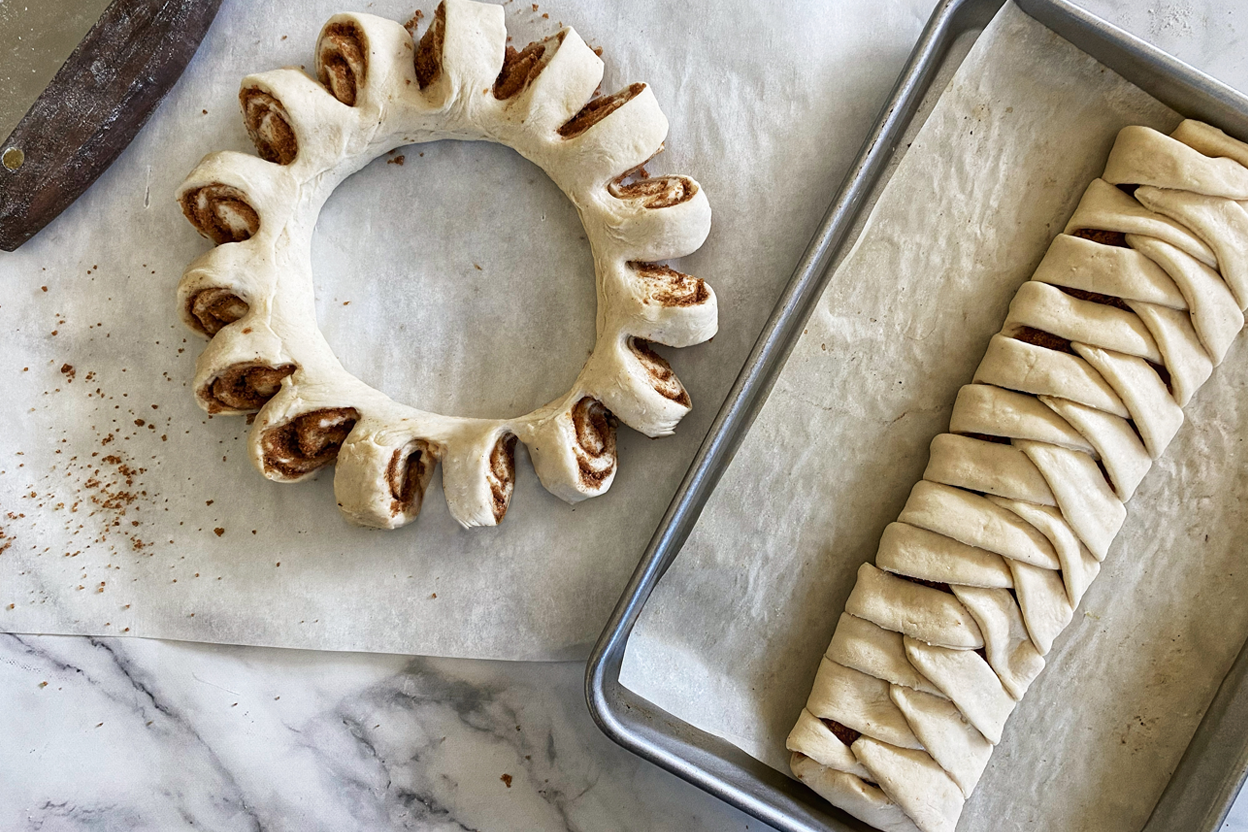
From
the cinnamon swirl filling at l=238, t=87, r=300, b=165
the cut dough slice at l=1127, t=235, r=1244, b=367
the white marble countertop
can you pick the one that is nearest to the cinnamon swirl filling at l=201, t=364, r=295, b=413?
the cinnamon swirl filling at l=238, t=87, r=300, b=165

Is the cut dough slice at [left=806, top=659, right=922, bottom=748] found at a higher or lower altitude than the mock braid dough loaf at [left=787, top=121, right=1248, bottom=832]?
lower

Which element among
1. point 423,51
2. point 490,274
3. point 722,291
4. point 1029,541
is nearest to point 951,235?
point 722,291

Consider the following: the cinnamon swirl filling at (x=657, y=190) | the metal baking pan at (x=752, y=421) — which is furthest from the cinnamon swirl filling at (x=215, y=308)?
the metal baking pan at (x=752, y=421)

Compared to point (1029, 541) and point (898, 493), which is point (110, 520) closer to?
point (898, 493)

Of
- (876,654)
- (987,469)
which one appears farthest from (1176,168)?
(876,654)

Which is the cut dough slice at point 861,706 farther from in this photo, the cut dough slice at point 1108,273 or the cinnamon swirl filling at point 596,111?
the cinnamon swirl filling at point 596,111

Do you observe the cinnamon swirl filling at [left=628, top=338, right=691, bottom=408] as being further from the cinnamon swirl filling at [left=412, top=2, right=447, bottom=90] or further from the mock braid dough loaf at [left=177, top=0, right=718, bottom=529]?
the cinnamon swirl filling at [left=412, top=2, right=447, bottom=90]

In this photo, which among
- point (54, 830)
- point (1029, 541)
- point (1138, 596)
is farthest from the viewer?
point (54, 830)
